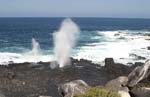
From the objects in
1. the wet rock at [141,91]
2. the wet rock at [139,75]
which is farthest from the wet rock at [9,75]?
the wet rock at [141,91]

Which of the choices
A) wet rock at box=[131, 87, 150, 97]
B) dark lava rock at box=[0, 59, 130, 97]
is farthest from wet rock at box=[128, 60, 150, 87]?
dark lava rock at box=[0, 59, 130, 97]

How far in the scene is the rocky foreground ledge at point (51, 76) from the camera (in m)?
27.4

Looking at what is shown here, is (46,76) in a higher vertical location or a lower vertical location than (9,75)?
lower

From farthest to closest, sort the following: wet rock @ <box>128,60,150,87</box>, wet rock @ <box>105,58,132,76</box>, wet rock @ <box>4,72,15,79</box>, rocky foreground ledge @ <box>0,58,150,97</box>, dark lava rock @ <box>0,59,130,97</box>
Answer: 1. wet rock @ <box>105,58,132,76</box>
2. wet rock @ <box>4,72,15,79</box>
3. dark lava rock @ <box>0,59,130,97</box>
4. rocky foreground ledge @ <box>0,58,150,97</box>
5. wet rock @ <box>128,60,150,87</box>

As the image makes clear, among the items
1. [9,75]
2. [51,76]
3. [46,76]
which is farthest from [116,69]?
[9,75]

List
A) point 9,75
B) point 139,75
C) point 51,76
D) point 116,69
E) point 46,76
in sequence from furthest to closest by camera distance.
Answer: point 116,69, point 51,76, point 46,76, point 9,75, point 139,75

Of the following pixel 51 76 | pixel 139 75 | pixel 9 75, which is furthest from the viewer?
pixel 51 76

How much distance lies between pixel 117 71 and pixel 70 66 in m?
5.10

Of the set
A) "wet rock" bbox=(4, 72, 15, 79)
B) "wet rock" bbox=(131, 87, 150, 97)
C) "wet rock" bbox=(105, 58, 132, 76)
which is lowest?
"wet rock" bbox=(105, 58, 132, 76)

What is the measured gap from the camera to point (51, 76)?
110 ft

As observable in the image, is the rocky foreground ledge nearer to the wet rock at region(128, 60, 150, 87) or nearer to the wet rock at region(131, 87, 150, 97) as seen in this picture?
the wet rock at region(128, 60, 150, 87)

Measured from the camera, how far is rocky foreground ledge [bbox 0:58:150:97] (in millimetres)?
27375

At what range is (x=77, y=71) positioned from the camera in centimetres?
3625

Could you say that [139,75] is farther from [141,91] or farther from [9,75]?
[9,75]
